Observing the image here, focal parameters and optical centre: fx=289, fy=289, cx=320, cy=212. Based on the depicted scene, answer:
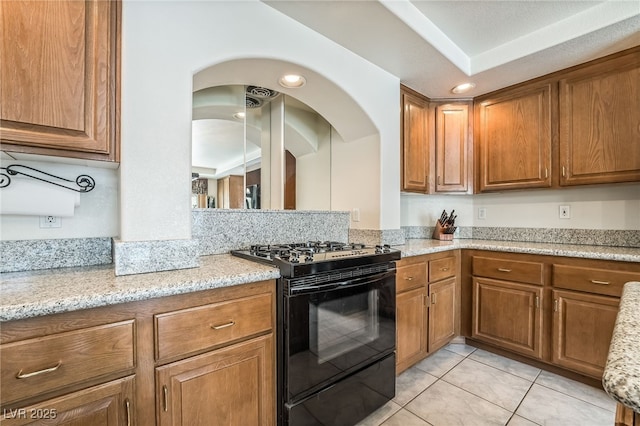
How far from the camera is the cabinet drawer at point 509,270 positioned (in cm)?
211

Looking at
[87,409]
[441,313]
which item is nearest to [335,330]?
[87,409]

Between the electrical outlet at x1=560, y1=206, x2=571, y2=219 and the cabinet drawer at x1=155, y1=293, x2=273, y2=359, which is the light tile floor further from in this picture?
the electrical outlet at x1=560, y1=206, x2=571, y2=219

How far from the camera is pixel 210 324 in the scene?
3.64 feet

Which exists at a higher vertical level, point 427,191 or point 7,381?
point 427,191

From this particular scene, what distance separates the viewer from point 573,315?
1.95 m

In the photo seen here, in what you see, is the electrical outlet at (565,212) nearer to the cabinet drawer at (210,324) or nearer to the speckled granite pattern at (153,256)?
the cabinet drawer at (210,324)

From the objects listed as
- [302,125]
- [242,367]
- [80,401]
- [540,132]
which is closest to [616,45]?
[540,132]

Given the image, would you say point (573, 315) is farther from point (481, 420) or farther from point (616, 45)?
point (616, 45)

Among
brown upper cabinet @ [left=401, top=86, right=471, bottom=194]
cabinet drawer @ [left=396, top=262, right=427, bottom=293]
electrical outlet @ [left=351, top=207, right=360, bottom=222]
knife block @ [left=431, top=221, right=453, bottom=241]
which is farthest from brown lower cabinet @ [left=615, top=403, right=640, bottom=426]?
knife block @ [left=431, top=221, right=453, bottom=241]

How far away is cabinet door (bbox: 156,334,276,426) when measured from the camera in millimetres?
1033

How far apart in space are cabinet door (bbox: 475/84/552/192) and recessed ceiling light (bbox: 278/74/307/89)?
6.01 ft

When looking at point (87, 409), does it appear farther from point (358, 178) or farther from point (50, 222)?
point (358, 178)

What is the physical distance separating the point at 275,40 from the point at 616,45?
227cm

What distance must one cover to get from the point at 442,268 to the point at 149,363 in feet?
6.72
